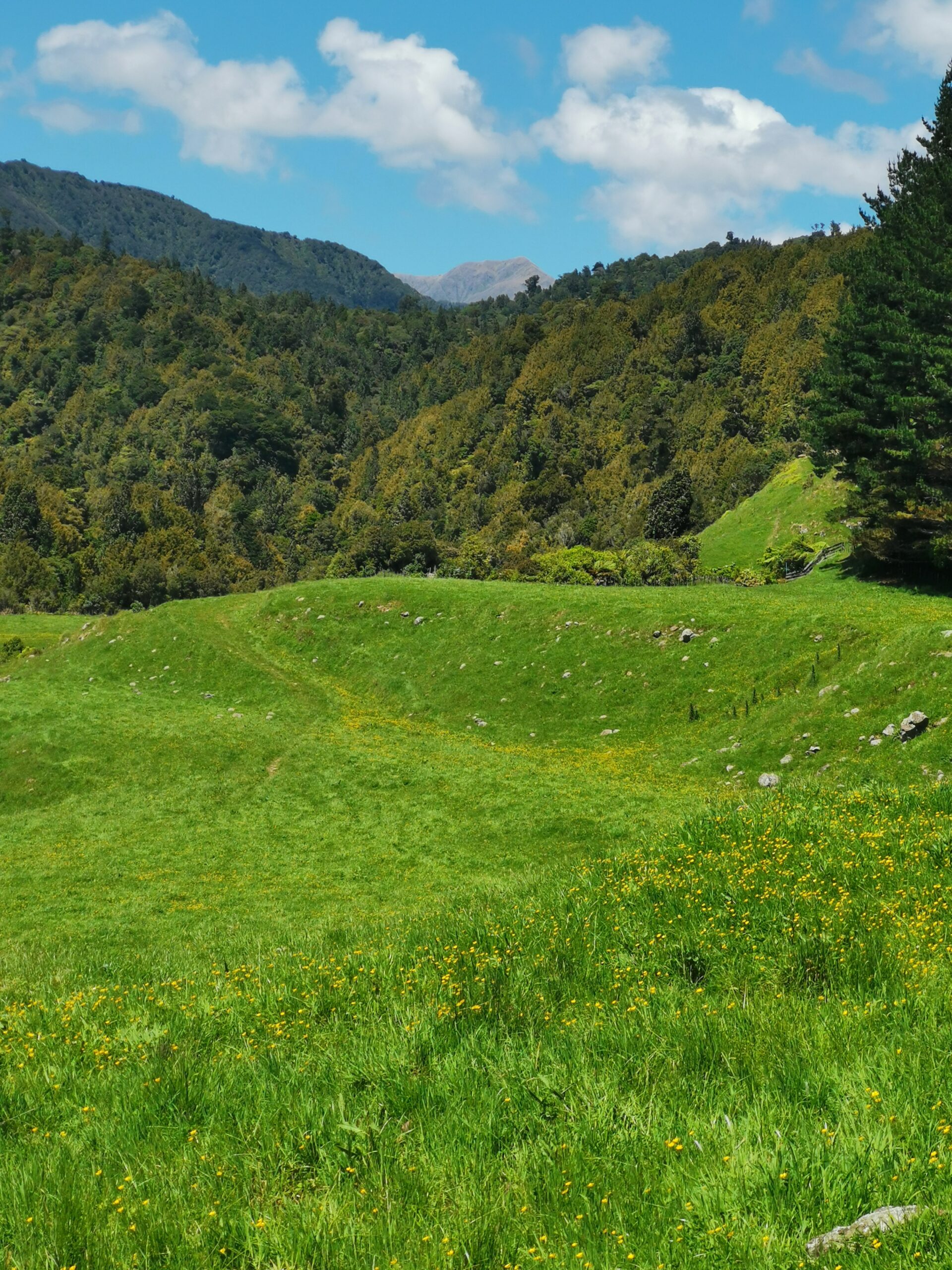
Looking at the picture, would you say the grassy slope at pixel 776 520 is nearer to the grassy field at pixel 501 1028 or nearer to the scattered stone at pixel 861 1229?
the grassy field at pixel 501 1028

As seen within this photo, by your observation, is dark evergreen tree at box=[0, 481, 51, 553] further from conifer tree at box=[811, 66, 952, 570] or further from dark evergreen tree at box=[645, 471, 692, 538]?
conifer tree at box=[811, 66, 952, 570]

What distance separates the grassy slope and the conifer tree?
76.9 feet

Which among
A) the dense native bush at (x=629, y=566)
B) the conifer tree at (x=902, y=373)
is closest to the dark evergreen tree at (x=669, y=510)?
the dense native bush at (x=629, y=566)

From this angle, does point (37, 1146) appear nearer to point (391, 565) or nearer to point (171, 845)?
point (171, 845)

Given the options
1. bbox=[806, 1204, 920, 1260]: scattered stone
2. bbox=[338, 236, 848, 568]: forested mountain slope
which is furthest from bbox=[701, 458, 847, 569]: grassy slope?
bbox=[806, 1204, 920, 1260]: scattered stone

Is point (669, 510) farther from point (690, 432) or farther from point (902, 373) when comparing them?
point (690, 432)

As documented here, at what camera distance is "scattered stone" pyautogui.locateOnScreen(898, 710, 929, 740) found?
23969mm

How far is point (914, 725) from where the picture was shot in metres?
24.0

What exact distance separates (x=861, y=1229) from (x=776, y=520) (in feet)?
278

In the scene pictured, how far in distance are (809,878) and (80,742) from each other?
1247 inches

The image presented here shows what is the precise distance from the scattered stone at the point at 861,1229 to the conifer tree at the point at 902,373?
42.2m

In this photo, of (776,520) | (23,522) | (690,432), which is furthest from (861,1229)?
(23,522)

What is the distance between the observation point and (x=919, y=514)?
1646 inches

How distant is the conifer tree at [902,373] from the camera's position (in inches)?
1633
